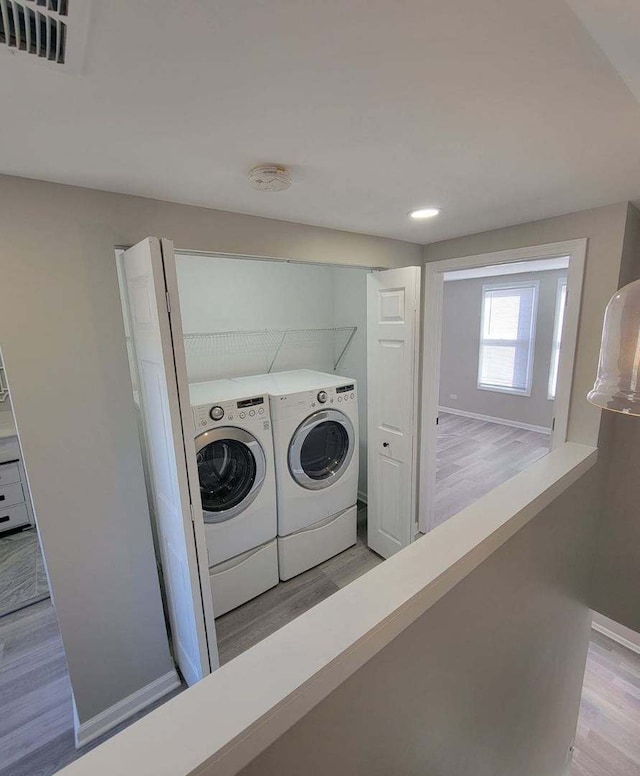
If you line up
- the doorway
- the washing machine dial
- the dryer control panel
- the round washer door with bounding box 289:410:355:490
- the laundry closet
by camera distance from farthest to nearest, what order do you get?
the doorway, the round washer door with bounding box 289:410:355:490, the dryer control panel, the washing machine dial, the laundry closet

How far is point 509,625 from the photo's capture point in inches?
52.1

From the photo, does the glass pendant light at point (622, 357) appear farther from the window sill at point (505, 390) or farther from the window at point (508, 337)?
the window sill at point (505, 390)

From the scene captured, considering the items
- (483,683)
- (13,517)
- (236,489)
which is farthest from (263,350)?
(13,517)

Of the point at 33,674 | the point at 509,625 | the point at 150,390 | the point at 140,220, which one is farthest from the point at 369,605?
the point at 33,674

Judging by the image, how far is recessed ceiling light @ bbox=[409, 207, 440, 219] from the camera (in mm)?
1696

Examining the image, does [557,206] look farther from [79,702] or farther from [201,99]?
[79,702]

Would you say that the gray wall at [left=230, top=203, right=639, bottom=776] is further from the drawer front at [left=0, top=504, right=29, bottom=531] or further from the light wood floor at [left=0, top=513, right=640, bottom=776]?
the drawer front at [left=0, top=504, right=29, bottom=531]

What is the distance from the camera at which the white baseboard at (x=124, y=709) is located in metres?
1.60

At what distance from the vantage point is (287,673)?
0.67 meters

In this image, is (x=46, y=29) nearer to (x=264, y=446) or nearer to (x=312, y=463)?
(x=264, y=446)

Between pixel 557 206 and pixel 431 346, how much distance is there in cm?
112

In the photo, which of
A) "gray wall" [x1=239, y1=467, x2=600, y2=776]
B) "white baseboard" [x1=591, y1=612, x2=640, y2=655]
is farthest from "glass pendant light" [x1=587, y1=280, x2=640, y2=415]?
"white baseboard" [x1=591, y1=612, x2=640, y2=655]

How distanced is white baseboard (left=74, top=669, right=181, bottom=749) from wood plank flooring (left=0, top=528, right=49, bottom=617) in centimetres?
117

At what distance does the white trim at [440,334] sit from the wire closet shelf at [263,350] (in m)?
0.78
